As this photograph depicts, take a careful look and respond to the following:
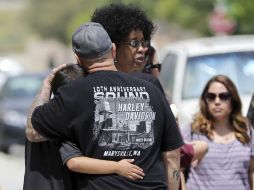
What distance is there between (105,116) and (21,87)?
50.9 ft

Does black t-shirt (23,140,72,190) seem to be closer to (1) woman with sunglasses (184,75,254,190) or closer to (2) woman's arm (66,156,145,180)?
(2) woman's arm (66,156,145,180)

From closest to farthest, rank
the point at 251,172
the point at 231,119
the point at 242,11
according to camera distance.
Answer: the point at 251,172
the point at 231,119
the point at 242,11

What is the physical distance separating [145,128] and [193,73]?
5.77 metres

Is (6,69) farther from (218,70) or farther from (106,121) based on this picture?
(106,121)

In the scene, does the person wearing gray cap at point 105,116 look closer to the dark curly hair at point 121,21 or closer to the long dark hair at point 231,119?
the dark curly hair at point 121,21

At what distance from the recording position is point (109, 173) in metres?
4.62

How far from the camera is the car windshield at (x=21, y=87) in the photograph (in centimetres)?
1980

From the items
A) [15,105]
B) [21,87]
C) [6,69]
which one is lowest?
[15,105]

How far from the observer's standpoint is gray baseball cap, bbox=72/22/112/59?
4.70 m

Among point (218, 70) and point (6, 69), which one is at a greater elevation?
point (6, 69)

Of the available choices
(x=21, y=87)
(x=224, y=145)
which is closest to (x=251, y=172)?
(x=224, y=145)

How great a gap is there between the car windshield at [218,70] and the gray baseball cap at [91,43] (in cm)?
540

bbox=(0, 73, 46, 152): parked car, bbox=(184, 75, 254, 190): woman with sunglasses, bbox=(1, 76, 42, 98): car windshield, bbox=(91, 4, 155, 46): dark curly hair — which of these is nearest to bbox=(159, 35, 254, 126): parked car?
bbox=(184, 75, 254, 190): woman with sunglasses

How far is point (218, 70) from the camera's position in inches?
406
